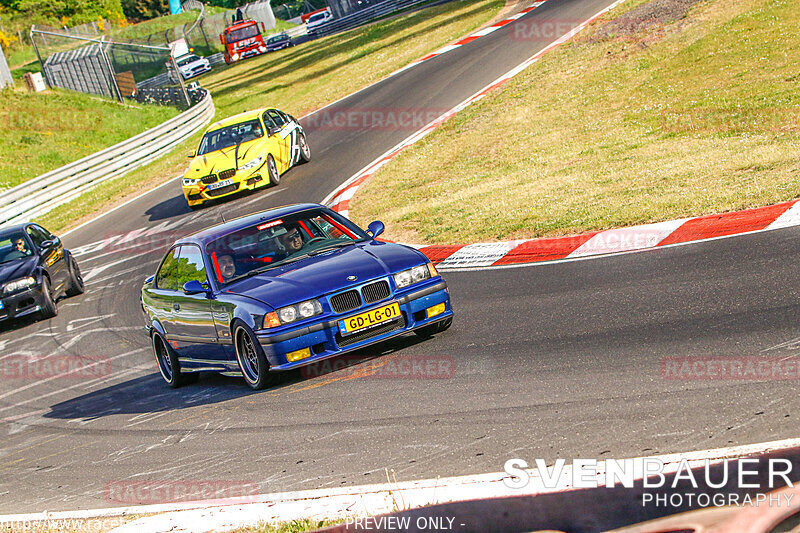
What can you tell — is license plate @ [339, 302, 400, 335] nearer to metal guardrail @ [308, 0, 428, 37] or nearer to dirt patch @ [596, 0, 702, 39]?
dirt patch @ [596, 0, 702, 39]

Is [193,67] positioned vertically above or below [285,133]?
above

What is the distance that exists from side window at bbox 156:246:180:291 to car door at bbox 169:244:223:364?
0.09m

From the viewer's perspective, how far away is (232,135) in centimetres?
1948

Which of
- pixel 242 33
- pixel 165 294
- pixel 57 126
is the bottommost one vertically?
pixel 165 294

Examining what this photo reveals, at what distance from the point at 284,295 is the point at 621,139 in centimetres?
922

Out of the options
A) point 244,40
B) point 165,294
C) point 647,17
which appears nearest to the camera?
point 165,294

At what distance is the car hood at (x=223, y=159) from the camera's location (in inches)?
743

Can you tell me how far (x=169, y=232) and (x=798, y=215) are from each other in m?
12.7

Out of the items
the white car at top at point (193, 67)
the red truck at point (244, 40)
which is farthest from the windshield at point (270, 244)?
the white car at top at point (193, 67)

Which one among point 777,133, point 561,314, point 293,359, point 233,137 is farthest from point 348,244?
point 233,137

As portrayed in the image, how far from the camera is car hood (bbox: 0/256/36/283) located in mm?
13906

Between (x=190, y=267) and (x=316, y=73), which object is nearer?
(x=190, y=267)

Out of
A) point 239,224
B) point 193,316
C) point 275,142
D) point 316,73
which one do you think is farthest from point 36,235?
point 316,73

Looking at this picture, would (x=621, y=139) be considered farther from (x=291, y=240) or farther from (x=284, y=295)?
(x=284, y=295)
